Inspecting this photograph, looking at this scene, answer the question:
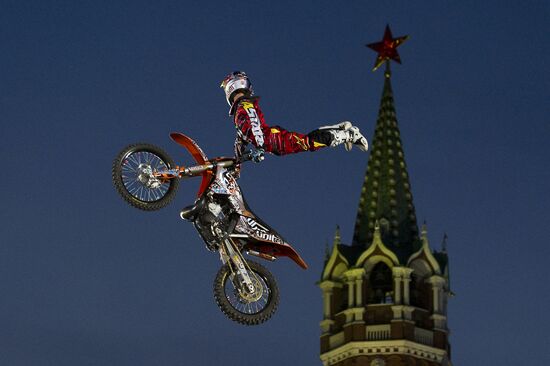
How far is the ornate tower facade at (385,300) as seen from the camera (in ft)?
499

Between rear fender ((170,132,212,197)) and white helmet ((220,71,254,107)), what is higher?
white helmet ((220,71,254,107))

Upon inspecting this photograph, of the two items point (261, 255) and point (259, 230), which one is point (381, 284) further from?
point (259, 230)

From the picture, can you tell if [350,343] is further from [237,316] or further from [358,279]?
[237,316]

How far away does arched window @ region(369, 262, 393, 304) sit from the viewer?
154 meters

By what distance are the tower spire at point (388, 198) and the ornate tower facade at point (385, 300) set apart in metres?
0.14

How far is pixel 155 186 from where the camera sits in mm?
49406

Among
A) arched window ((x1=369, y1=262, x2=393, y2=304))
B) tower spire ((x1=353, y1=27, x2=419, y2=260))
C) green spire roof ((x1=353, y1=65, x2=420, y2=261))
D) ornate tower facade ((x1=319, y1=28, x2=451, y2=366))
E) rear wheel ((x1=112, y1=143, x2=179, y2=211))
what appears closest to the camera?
rear wheel ((x1=112, y1=143, x2=179, y2=211))

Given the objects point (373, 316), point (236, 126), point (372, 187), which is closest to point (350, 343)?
point (373, 316)

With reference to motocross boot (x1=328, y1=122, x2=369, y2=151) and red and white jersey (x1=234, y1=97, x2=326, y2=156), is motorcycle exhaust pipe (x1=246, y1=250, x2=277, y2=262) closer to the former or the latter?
red and white jersey (x1=234, y1=97, x2=326, y2=156)

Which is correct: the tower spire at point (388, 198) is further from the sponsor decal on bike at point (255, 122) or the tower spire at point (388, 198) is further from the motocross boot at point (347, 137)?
the sponsor decal on bike at point (255, 122)

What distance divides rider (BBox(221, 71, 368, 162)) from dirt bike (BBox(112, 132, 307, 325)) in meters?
0.47

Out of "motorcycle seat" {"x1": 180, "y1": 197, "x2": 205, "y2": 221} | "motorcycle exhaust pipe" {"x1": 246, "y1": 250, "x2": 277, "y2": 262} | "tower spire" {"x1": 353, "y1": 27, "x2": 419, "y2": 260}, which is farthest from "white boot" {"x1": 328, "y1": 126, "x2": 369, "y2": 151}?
"tower spire" {"x1": 353, "y1": 27, "x2": 419, "y2": 260}

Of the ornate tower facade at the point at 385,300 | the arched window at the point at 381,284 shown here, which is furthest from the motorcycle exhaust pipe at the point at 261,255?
the arched window at the point at 381,284

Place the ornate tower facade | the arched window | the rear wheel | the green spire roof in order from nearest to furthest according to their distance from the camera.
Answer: the rear wheel, the ornate tower facade, the arched window, the green spire roof
